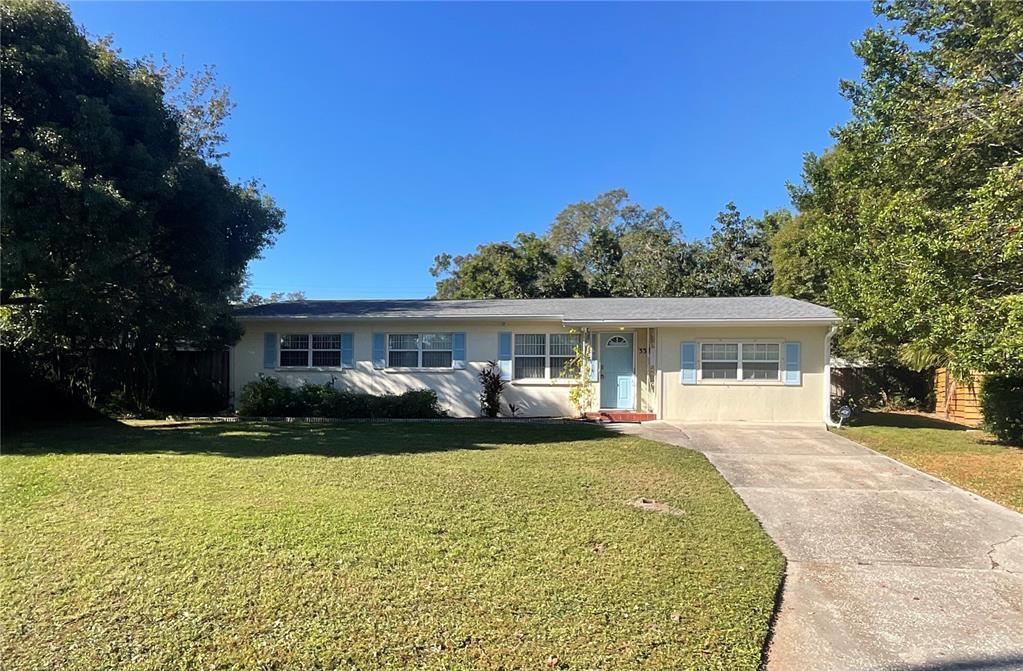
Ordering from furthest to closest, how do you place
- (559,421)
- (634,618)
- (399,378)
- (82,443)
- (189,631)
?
(399,378) → (559,421) → (82,443) → (634,618) → (189,631)

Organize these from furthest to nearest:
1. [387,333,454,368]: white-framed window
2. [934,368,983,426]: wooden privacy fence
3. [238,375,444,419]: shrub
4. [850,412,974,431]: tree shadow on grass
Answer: [387,333,454,368]: white-framed window < [934,368,983,426]: wooden privacy fence < [238,375,444,419]: shrub < [850,412,974,431]: tree shadow on grass

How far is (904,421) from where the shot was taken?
15258mm

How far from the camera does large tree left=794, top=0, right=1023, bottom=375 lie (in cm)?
828

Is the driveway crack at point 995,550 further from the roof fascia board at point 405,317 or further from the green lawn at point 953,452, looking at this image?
the roof fascia board at point 405,317

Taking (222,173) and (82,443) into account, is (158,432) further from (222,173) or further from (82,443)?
(222,173)

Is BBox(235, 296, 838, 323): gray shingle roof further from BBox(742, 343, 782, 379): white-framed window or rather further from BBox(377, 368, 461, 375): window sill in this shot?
BBox(377, 368, 461, 375): window sill

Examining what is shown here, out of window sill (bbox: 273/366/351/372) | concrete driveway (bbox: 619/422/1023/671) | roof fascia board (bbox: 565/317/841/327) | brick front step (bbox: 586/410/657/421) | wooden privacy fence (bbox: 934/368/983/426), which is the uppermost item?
roof fascia board (bbox: 565/317/841/327)

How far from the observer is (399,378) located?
15.3 m

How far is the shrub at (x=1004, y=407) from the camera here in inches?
443

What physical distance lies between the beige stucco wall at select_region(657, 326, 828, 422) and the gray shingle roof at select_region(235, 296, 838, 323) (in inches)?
18.0

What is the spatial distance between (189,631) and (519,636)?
6.36 ft

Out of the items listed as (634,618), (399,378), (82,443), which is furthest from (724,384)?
(82,443)

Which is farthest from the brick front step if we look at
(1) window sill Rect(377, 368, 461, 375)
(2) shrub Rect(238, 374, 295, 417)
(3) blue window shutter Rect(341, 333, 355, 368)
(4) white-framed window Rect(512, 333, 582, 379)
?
(2) shrub Rect(238, 374, 295, 417)

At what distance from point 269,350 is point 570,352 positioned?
8.20 meters
